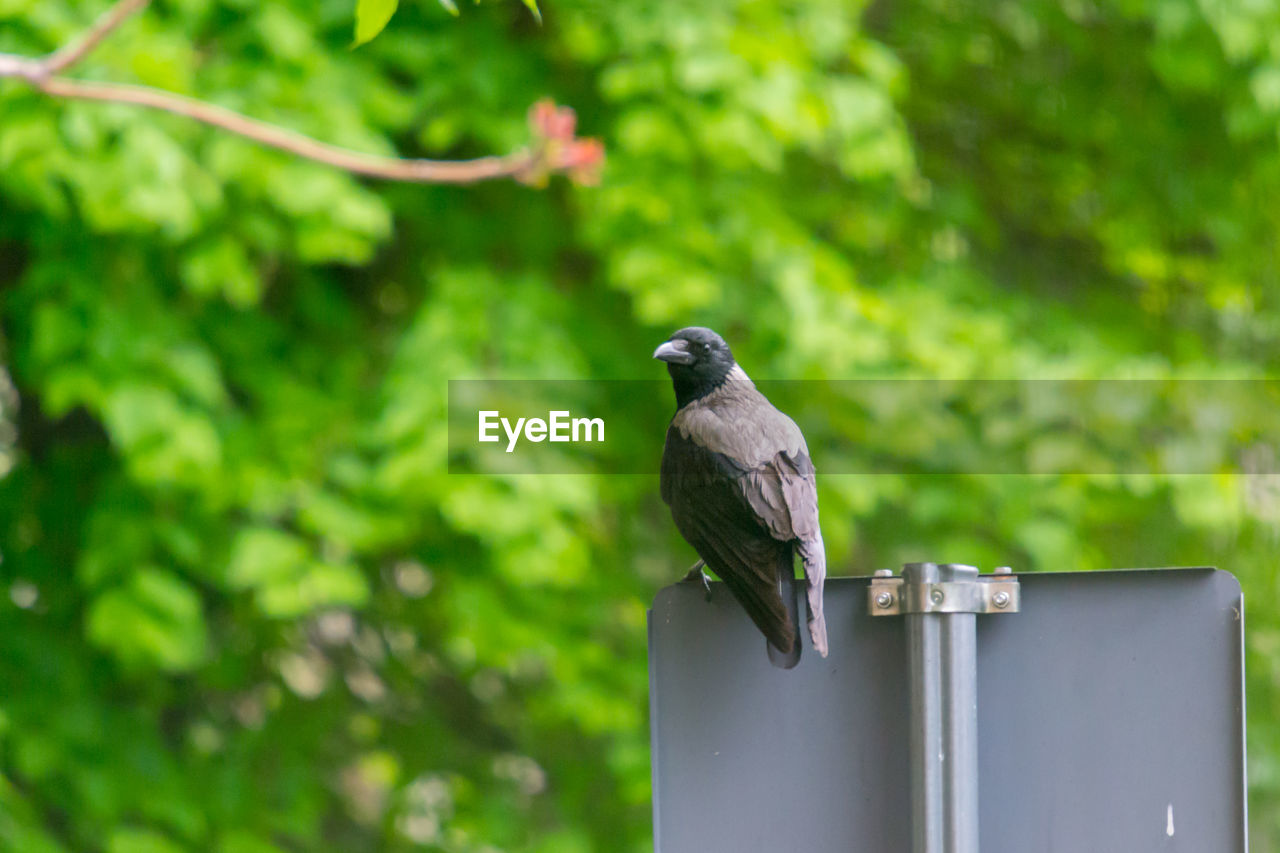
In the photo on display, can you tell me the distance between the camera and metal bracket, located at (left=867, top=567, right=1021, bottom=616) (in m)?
1.17

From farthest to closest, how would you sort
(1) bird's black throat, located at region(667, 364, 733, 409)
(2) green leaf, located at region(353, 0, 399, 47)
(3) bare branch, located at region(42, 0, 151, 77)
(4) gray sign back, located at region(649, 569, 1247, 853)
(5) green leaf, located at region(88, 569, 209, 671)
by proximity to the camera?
(5) green leaf, located at region(88, 569, 209, 671), (3) bare branch, located at region(42, 0, 151, 77), (1) bird's black throat, located at region(667, 364, 733, 409), (4) gray sign back, located at region(649, 569, 1247, 853), (2) green leaf, located at region(353, 0, 399, 47)

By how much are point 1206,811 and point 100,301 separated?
8.49ft

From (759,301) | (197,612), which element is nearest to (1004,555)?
(759,301)

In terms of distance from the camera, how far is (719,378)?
1419 mm

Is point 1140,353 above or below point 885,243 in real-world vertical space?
below

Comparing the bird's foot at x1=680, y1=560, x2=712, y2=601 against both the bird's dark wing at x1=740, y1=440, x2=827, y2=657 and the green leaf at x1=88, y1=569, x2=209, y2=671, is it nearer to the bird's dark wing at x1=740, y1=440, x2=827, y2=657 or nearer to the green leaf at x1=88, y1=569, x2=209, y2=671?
the bird's dark wing at x1=740, y1=440, x2=827, y2=657

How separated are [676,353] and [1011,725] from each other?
530 mm

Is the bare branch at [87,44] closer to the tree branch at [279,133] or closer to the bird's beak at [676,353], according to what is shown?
the tree branch at [279,133]

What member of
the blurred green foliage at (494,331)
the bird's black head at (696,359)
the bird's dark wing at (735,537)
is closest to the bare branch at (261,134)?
the blurred green foliage at (494,331)

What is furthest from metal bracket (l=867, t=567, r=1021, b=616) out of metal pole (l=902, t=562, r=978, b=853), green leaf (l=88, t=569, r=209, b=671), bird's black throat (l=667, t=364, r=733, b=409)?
green leaf (l=88, t=569, r=209, b=671)

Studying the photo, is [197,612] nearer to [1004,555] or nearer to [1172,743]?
[1004,555]

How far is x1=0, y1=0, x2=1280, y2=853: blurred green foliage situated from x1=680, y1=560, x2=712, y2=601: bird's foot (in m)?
1.56

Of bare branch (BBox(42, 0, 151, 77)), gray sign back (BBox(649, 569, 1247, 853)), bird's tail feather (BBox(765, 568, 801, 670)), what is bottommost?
gray sign back (BBox(649, 569, 1247, 853))

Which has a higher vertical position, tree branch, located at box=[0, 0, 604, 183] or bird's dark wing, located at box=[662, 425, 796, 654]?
tree branch, located at box=[0, 0, 604, 183]
